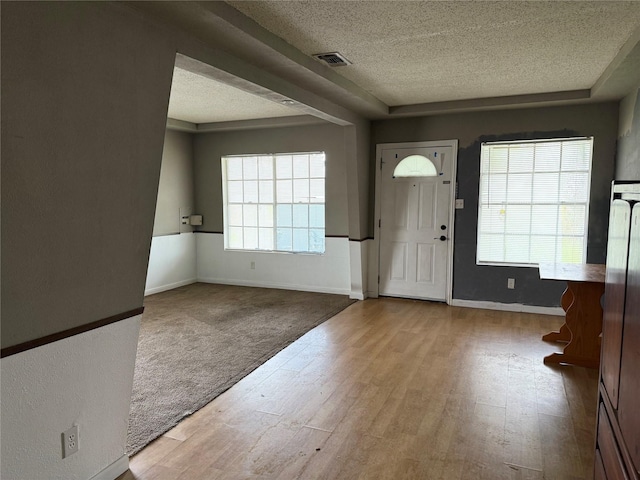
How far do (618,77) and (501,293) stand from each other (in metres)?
2.54

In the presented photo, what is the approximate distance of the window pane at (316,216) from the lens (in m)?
6.20

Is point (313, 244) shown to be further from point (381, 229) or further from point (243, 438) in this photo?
point (243, 438)

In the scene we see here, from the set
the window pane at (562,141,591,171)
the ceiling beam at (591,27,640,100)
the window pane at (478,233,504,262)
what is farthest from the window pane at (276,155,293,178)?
the ceiling beam at (591,27,640,100)

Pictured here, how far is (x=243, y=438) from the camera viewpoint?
247cm

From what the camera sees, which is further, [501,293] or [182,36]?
[501,293]

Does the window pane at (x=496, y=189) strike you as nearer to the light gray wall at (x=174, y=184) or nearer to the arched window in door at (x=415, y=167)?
the arched window in door at (x=415, y=167)

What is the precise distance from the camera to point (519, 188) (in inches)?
198

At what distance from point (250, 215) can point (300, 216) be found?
2.74 ft

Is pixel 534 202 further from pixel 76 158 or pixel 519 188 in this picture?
pixel 76 158

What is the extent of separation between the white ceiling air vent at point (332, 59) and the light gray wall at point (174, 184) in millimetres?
3503

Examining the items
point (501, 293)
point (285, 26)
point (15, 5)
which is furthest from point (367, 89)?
point (15, 5)

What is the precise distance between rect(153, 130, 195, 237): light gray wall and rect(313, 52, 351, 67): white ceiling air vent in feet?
11.5

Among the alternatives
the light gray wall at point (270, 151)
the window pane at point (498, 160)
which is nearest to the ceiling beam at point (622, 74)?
the window pane at point (498, 160)

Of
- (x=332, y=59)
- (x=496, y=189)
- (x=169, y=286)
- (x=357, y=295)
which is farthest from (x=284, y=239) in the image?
(x=332, y=59)
